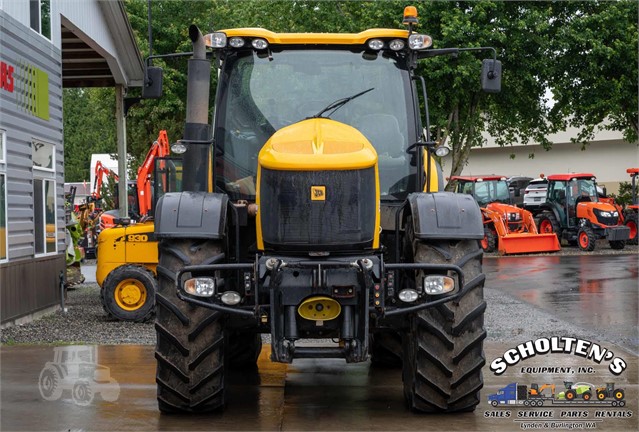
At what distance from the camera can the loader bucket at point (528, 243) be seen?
2722 cm

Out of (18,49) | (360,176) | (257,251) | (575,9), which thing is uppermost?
(575,9)

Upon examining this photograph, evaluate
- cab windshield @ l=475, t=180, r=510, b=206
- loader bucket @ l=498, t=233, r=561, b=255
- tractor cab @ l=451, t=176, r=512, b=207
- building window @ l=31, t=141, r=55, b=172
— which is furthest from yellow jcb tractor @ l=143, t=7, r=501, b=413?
cab windshield @ l=475, t=180, r=510, b=206

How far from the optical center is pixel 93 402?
26.3 ft

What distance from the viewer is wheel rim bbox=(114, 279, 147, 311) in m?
13.9

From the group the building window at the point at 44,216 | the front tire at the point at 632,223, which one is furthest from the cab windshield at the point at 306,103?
the front tire at the point at 632,223

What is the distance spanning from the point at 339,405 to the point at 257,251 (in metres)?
1.52

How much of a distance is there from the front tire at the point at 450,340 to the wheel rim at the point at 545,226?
77.5 feet

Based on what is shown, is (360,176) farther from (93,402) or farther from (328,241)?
(93,402)

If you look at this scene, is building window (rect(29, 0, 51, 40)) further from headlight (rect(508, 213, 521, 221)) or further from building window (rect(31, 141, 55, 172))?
headlight (rect(508, 213, 521, 221))

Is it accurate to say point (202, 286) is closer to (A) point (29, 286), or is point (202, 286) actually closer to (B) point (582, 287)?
(A) point (29, 286)

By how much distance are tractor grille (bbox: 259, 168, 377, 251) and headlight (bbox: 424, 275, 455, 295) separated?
52 cm

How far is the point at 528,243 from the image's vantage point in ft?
90.1

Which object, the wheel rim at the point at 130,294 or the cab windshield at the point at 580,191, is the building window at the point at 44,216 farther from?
the cab windshield at the point at 580,191

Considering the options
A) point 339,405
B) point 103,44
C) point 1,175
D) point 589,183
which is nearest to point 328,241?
point 339,405
